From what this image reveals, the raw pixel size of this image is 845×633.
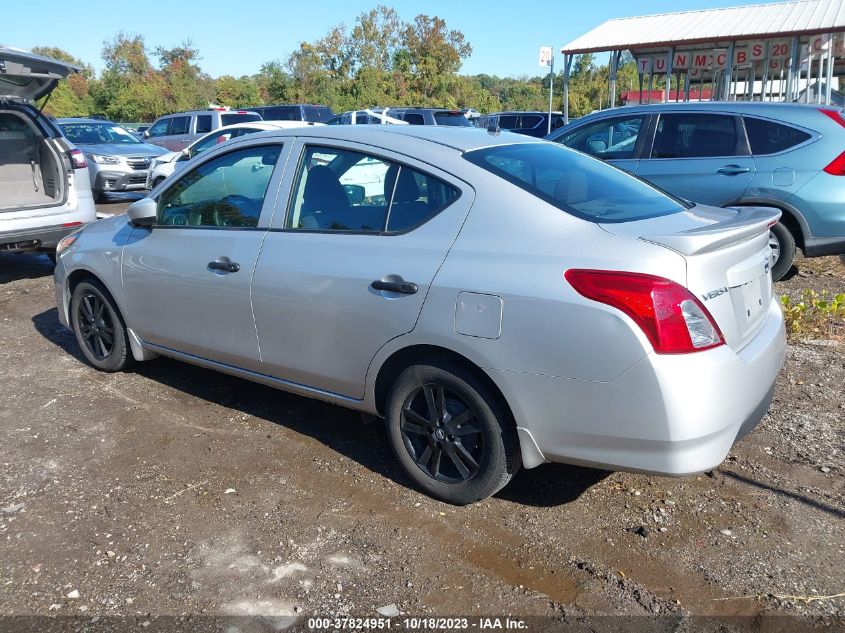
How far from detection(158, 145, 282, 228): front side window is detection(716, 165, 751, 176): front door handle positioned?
4824 millimetres

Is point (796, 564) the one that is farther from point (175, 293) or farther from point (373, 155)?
point (175, 293)

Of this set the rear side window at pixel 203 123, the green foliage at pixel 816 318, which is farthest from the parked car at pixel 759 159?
the rear side window at pixel 203 123

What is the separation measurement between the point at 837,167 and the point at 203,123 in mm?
15963

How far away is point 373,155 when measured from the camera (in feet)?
12.6

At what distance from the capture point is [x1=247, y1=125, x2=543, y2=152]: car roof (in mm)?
3777

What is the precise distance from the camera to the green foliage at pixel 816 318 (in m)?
5.75

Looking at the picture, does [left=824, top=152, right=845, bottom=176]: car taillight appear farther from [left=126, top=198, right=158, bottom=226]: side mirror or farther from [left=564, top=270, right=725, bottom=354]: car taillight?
[left=126, top=198, right=158, bottom=226]: side mirror

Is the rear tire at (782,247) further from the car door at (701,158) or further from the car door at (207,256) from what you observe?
the car door at (207,256)

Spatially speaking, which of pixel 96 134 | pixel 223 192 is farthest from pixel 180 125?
pixel 223 192

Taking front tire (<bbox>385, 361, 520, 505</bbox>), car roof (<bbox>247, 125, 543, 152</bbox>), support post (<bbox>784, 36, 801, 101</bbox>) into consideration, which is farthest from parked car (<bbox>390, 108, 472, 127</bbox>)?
front tire (<bbox>385, 361, 520, 505</bbox>)

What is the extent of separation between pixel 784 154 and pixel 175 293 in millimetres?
5620

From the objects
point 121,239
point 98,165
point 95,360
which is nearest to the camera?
point 121,239

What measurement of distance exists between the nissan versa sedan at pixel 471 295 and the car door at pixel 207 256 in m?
0.01

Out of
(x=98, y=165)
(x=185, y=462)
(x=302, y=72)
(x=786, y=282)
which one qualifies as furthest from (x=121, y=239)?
(x=302, y=72)
